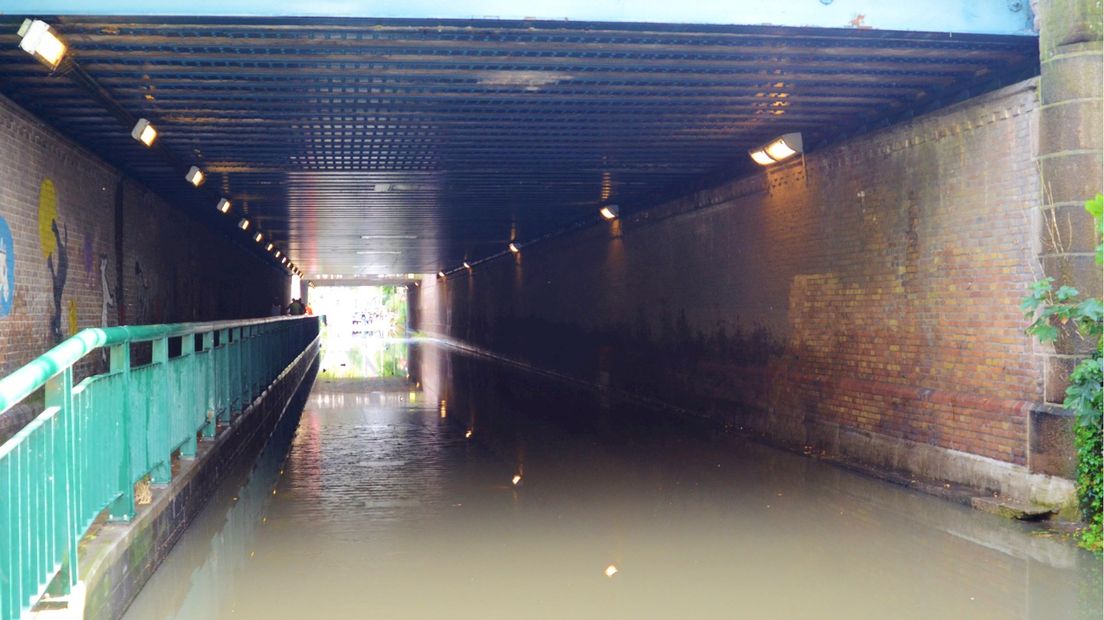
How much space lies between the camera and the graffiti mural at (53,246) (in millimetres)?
10391

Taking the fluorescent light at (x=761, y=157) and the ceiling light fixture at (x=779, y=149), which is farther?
the fluorescent light at (x=761, y=157)

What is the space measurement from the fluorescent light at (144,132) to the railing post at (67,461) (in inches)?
260

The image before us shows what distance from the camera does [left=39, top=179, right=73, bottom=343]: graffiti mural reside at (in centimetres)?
1039

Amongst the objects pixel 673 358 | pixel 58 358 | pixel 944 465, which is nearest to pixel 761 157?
pixel 944 465

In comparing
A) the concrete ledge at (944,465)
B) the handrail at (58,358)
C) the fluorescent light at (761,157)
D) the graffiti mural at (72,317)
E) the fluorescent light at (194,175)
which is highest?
the fluorescent light at (194,175)

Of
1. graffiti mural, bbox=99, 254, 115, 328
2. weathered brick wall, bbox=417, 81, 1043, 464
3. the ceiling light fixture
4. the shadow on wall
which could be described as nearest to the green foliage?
weathered brick wall, bbox=417, 81, 1043, 464

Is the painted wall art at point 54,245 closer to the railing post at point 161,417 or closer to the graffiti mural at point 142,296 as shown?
the graffiti mural at point 142,296

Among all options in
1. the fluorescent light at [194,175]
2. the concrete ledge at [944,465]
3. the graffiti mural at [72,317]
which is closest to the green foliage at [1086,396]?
the concrete ledge at [944,465]

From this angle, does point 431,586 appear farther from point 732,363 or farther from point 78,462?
point 732,363

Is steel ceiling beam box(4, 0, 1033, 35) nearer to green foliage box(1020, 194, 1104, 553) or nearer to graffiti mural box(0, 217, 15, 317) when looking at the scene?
green foliage box(1020, 194, 1104, 553)

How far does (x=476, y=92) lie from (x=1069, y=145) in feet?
15.7

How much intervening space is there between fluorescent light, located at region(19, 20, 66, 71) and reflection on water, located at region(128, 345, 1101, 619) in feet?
11.5

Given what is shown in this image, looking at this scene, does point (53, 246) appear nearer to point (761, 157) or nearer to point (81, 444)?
point (81, 444)

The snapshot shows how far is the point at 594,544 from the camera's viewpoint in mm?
6746
